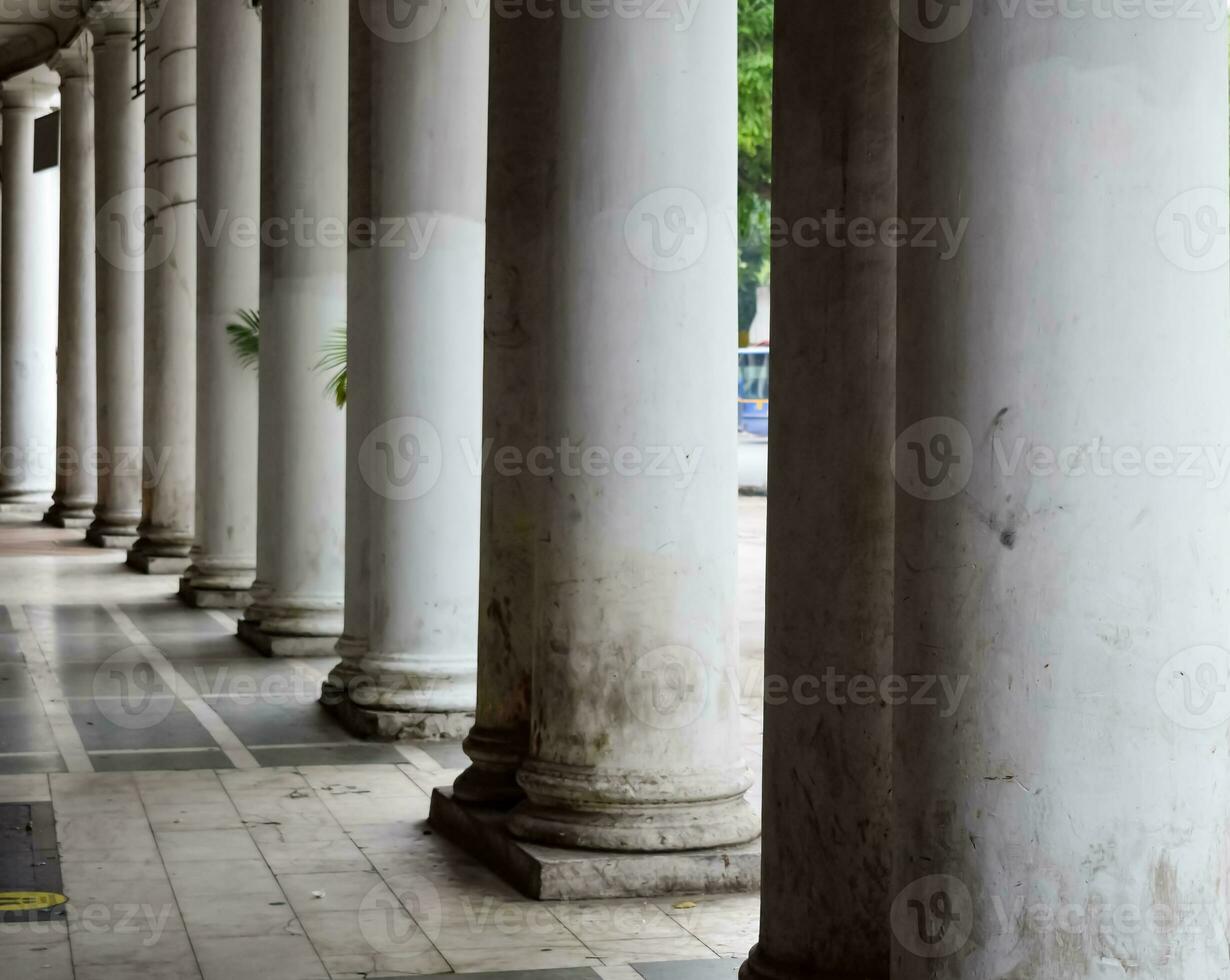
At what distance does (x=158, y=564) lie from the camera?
30.5m

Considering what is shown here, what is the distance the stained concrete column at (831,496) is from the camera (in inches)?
291

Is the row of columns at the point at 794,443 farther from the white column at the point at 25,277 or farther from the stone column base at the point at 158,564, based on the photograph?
the white column at the point at 25,277

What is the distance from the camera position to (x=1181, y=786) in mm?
5617

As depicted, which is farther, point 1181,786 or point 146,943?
point 146,943

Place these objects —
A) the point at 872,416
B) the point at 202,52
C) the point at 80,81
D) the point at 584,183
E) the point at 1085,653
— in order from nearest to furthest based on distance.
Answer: the point at 1085,653, the point at 872,416, the point at 584,183, the point at 202,52, the point at 80,81

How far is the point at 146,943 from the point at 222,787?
4323mm

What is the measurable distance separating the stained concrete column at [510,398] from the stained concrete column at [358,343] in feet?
13.2

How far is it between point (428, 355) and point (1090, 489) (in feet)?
34.2

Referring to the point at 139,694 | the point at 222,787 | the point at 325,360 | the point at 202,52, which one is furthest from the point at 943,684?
the point at 202,52

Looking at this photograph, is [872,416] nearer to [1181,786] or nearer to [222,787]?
[1181,786]

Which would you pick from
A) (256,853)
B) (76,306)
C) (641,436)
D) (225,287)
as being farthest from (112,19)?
(641,436)

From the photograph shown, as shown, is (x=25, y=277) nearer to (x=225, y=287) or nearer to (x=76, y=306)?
(x=76, y=306)

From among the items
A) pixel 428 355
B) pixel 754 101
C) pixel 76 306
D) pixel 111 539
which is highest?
pixel 754 101

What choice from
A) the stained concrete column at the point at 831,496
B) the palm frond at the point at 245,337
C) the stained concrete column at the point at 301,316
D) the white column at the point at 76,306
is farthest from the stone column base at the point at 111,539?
the stained concrete column at the point at 831,496
